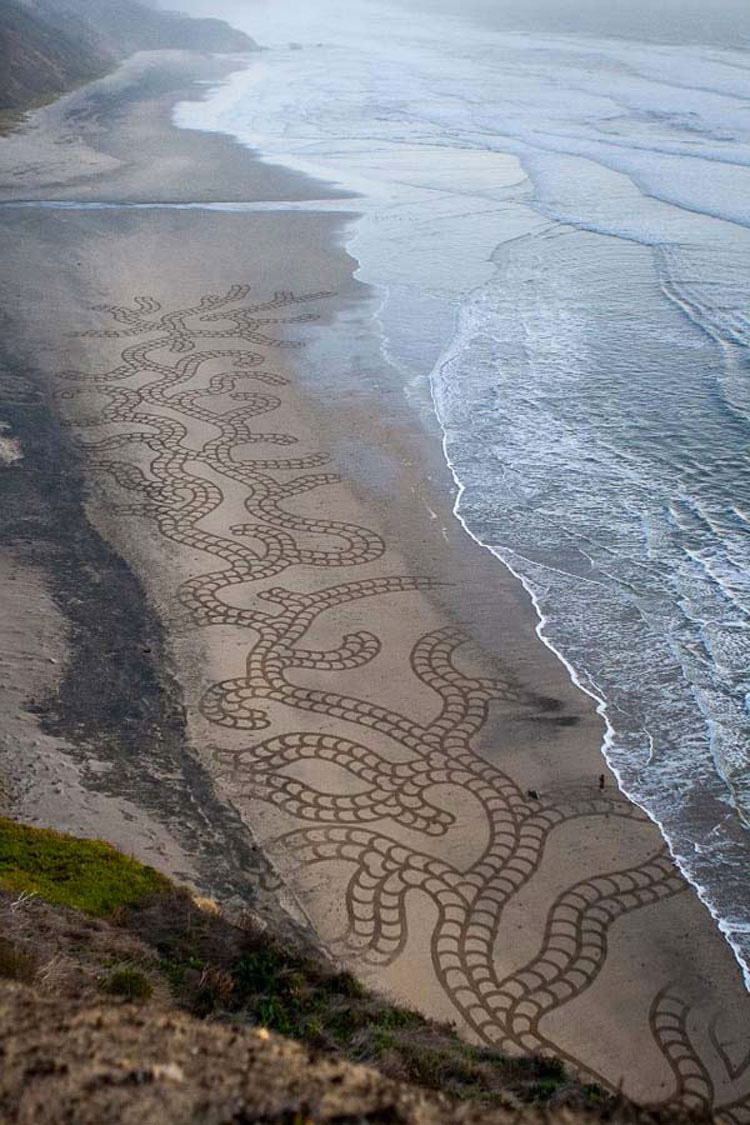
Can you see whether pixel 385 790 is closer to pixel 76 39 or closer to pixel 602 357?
pixel 602 357

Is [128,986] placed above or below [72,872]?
above

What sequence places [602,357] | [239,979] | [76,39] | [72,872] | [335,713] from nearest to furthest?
[239,979] < [72,872] < [335,713] < [602,357] < [76,39]

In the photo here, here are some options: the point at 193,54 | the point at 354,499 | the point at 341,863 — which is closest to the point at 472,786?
the point at 341,863

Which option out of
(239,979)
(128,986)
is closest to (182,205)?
(239,979)

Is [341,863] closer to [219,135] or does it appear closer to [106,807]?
[106,807]

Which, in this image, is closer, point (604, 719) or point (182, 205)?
point (604, 719)

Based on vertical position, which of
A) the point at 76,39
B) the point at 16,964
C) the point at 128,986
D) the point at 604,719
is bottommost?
the point at 604,719

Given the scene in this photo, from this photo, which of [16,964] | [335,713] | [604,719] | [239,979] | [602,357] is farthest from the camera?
[602,357]

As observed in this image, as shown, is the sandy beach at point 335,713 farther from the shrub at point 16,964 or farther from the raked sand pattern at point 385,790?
the shrub at point 16,964
